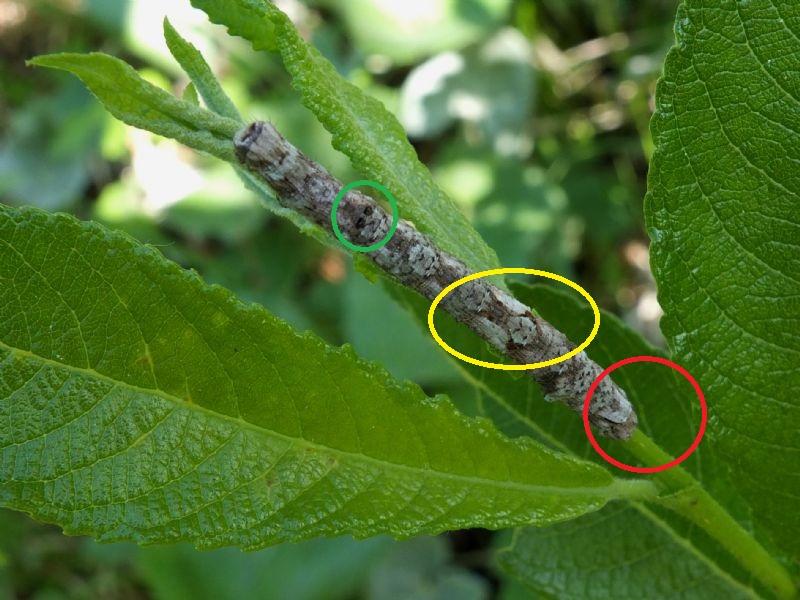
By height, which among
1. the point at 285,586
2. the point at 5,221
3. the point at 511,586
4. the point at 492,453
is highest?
the point at 5,221

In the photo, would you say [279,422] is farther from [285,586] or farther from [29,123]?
[29,123]

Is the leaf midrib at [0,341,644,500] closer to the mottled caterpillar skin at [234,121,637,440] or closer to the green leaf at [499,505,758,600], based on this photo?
the mottled caterpillar skin at [234,121,637,440]

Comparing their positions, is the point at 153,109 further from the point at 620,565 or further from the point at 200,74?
the point at 620,565

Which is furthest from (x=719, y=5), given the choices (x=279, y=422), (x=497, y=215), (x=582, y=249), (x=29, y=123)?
(x=29, y=123)

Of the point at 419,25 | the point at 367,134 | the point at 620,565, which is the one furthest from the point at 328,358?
the point at 419,25

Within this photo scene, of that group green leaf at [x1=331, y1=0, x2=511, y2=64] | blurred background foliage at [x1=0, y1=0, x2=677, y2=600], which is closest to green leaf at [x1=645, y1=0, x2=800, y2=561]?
blurred background foliage at [x1=0, y1=0, x2=677, y2=600]

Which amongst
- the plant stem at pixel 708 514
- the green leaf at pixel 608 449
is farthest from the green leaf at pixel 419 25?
the plant stem at pixel 708 514

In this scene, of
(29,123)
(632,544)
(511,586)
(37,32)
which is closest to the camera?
(632,544)

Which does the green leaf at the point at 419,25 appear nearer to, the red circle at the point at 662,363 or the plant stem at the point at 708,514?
the red circle at the point at 662,363
